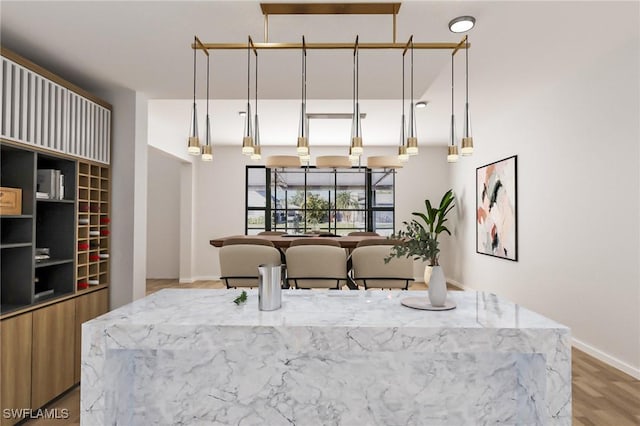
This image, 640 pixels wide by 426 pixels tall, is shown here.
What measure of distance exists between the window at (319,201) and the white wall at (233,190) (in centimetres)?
22

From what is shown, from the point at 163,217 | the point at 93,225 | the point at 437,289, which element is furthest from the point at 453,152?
the point at 163,217

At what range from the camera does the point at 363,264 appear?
11.8 ft

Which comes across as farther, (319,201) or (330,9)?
(319,201)

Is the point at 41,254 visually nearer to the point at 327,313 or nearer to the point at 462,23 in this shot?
the point at 327,313

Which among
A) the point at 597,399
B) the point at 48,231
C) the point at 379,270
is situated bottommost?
the point at 597,399

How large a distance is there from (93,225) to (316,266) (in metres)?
2.09

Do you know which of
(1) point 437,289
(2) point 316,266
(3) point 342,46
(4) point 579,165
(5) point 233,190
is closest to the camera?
(1) point 437,289

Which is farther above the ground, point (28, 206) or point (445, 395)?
point (28, 206)

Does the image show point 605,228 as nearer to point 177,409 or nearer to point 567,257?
point 567,257

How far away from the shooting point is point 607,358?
131 inches

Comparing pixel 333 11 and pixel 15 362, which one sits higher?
pixel 333 11

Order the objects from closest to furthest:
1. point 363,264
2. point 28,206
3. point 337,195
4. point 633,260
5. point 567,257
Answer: point 28,206, point 633,260, point 363,264, point 567,257, point 337,195

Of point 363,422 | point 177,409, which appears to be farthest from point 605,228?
point 177,409

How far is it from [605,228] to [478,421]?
2493mm
